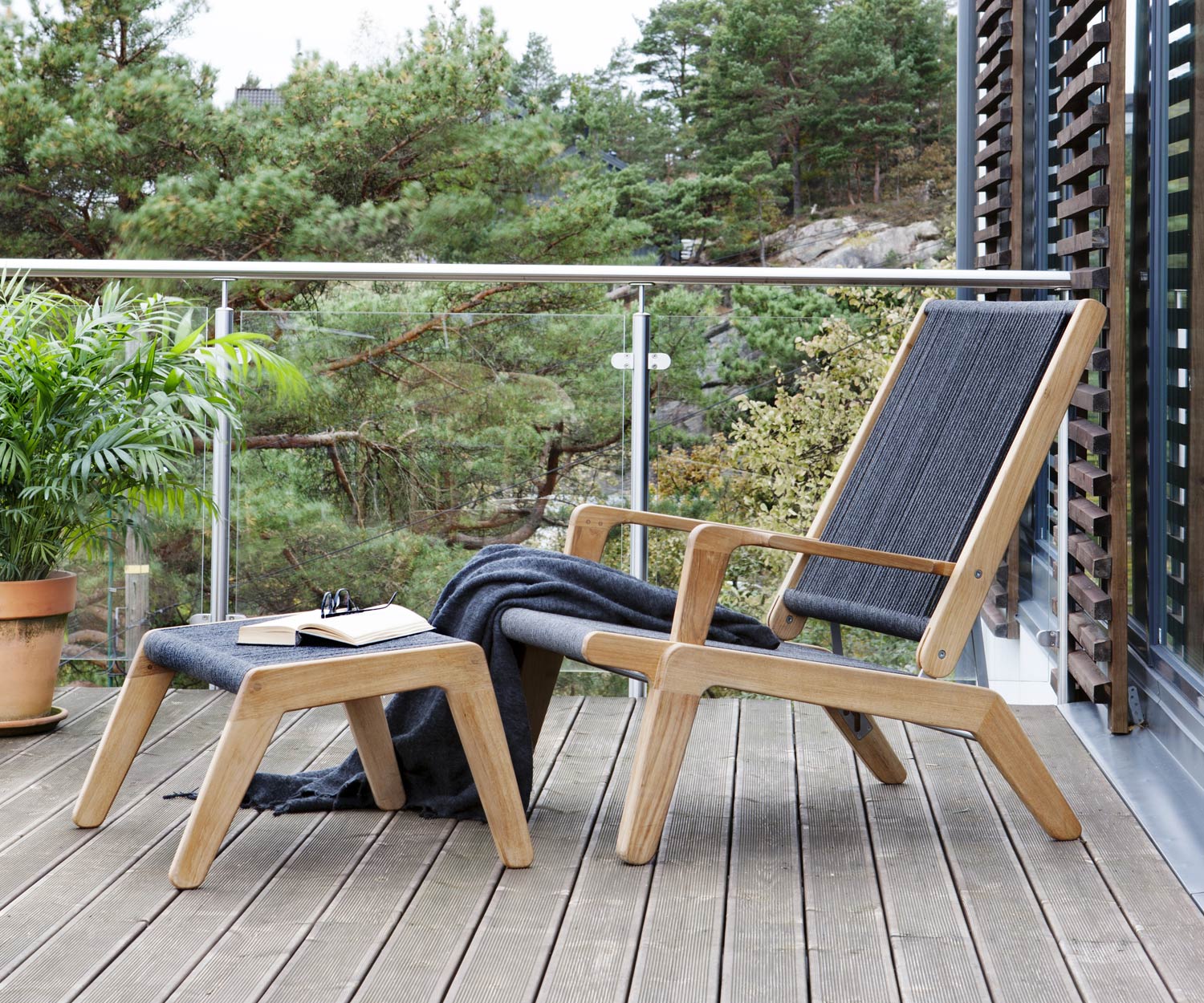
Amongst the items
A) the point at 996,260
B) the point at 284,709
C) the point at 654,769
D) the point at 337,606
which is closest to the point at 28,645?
the point at 337,606

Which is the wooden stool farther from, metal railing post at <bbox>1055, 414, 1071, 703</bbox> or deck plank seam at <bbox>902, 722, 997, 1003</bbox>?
metal railing post at <bbox>1055, 414, 1071, 703</bbox>

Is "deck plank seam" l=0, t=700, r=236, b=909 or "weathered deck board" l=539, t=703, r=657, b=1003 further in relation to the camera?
"deck plank seam" l=0, t=700, r=236, b=909

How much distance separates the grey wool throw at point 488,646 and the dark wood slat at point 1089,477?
3.17ft

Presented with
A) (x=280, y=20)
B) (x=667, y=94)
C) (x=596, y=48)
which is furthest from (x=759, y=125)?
(x=280, y=20)

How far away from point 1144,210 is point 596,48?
1409 cm

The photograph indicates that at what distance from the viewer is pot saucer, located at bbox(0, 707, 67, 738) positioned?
297cm

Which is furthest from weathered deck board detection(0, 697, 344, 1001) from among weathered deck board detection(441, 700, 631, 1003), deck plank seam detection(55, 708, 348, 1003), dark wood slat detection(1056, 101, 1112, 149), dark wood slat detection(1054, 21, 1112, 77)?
dark wood slat detection(1054, 21, 1112, 77)

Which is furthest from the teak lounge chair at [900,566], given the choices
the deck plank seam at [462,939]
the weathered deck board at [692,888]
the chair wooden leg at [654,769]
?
the deck plank seam at [462,939]

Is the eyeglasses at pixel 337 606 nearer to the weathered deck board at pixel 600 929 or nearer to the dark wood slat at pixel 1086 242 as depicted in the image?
the weathered deck board at pixel 600 929

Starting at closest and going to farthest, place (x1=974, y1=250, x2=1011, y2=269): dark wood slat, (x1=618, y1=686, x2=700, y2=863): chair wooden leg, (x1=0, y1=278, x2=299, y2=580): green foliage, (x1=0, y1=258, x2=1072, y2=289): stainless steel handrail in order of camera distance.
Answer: (x1=618, y1=686, x2=700, y2=863): chair wooden leg → (x1=0, y1=278, x2=299, y2=580): green foliage → (x1=0, y1=258, x2=1072, y2=289): stainless steel handrail → (x1=974, y1=250, x2=1011, y2=269): dark wood slat

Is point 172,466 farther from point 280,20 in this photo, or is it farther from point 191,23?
point 280,20

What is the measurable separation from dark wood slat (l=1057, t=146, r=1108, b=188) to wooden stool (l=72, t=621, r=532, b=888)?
1.83 meters

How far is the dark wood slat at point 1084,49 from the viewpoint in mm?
2939

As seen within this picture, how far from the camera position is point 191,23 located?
13.2 meters
